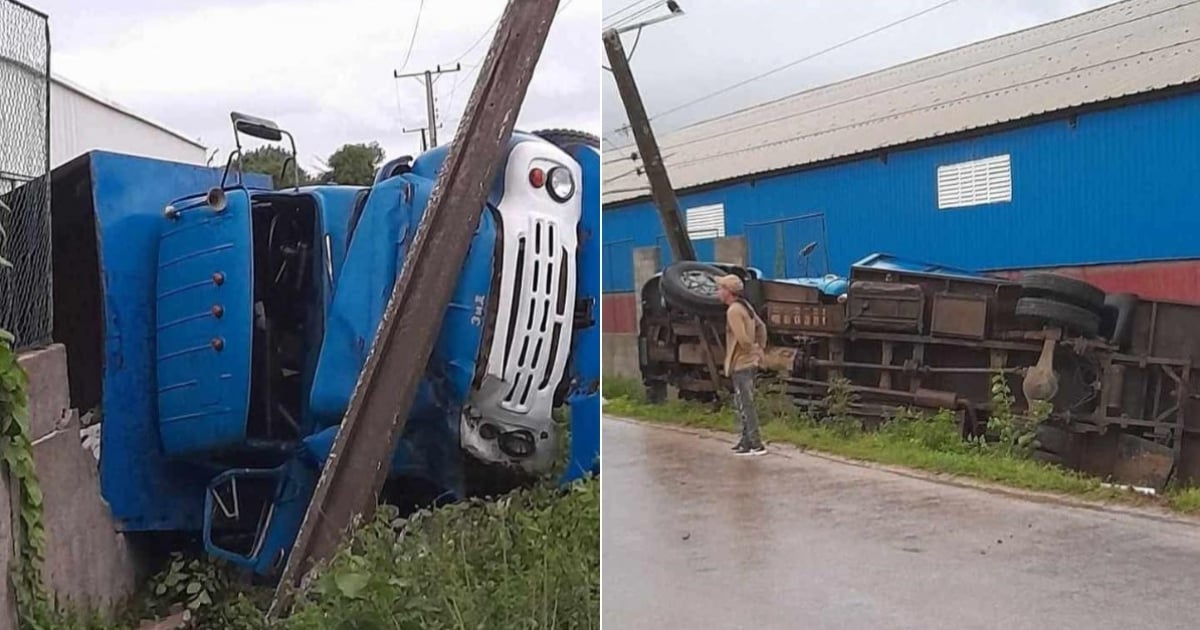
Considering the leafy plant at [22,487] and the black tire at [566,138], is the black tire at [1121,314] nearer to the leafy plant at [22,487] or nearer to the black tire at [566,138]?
the black tire at [566,138]

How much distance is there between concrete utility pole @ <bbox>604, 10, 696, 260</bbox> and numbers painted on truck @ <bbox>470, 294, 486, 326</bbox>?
1.12 ft

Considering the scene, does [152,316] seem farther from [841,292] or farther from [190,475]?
[841,292]

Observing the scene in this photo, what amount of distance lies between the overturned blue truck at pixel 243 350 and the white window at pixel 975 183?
1.01 m

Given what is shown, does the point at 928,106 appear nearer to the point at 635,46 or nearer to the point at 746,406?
the point at 746,406

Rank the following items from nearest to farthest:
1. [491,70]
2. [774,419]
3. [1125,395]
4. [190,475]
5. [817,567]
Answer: [491,70]
[817,567]
[774,419]
[190,475]
[1125,395]

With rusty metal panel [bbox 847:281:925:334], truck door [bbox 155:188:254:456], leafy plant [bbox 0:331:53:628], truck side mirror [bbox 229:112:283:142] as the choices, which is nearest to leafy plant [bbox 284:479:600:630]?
truck door [bbox 155:188:254:456]

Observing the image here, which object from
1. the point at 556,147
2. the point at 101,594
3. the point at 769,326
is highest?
the point at 556,147

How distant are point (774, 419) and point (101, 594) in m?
1.34

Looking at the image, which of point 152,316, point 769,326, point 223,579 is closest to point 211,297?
point 152,316

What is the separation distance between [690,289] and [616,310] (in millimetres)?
152

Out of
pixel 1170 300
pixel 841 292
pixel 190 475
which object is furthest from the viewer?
pixel 1170 300

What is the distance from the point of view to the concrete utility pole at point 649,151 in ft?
5.80

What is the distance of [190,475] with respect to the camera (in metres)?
2.50

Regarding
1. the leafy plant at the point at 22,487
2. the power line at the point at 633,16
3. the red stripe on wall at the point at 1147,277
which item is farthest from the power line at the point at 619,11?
the red stripe on wall at the point at 1147,277
